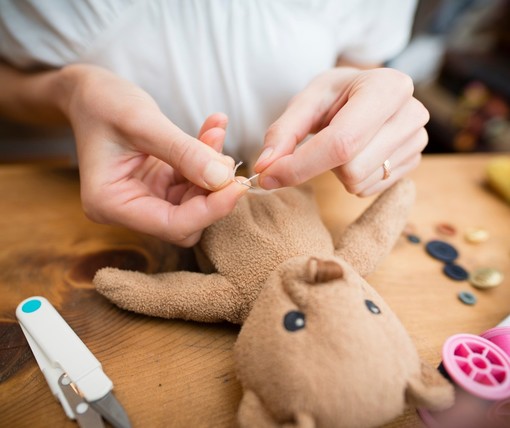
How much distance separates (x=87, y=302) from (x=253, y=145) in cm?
44

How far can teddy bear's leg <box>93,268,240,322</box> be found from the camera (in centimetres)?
45

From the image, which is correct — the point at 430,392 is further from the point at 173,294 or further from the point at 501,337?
the point at 173,294

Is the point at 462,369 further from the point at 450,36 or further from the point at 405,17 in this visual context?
the point at 450,36

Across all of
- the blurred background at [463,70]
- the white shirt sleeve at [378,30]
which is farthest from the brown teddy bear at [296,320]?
the blurred background at [463,70]

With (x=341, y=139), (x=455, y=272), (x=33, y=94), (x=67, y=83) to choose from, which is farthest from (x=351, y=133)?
(x=33, y=94)

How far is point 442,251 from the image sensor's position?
64 cm

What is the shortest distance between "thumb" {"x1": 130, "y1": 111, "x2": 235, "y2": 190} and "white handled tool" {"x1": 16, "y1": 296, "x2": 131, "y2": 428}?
0.23 meters

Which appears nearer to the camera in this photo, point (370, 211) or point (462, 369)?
point (462, 369)

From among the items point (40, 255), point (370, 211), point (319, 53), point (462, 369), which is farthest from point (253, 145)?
point (462, 369)

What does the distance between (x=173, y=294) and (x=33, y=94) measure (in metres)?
0.52

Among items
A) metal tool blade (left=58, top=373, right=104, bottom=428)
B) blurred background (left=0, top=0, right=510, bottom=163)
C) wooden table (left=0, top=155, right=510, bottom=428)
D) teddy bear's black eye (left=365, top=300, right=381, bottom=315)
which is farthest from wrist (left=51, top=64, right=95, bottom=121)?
blurred background (left=0, top=0, right=510, bottom=163)

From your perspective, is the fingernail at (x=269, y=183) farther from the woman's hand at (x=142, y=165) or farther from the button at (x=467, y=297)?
the button at (x=467, y=297)

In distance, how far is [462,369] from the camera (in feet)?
1.21

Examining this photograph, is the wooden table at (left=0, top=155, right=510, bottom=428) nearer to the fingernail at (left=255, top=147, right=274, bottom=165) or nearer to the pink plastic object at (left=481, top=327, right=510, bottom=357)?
the pink plastic object at (left=481, top=327, right=510, bottom=357)
